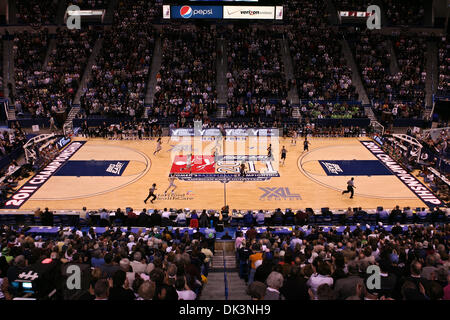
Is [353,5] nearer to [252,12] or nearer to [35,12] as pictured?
[252,12]

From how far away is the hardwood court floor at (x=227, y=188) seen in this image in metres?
21.7

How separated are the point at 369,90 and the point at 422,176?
53.1 feet

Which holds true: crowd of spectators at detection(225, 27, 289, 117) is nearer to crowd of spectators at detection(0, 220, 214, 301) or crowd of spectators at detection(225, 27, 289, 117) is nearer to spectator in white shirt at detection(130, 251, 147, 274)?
crowd of spectators at detection(0, 220, 214, 301)

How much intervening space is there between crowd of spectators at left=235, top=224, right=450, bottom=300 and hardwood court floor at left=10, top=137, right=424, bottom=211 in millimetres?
7543

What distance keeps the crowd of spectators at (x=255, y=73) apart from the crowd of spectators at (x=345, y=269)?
77.1ft

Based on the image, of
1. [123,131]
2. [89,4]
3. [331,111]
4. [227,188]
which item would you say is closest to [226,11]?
[331,111]

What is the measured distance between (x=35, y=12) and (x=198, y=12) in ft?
72.2

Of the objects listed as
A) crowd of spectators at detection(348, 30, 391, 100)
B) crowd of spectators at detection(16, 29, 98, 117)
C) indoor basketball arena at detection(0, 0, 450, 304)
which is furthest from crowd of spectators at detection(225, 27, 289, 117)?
crowd of spectators at detection(16, 29, 98, 117)

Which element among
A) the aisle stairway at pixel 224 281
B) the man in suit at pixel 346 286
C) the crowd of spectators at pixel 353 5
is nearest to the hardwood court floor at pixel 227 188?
the aisle stairway at pixel 224 281

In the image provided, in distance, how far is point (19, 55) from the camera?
136ft

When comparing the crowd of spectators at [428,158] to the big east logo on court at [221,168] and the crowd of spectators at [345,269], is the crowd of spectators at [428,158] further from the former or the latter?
the crowd of spectators at [345,269]

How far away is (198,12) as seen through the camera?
124 ft

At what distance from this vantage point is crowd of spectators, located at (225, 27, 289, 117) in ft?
121

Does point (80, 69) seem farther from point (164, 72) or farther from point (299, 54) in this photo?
point (299, 54)
